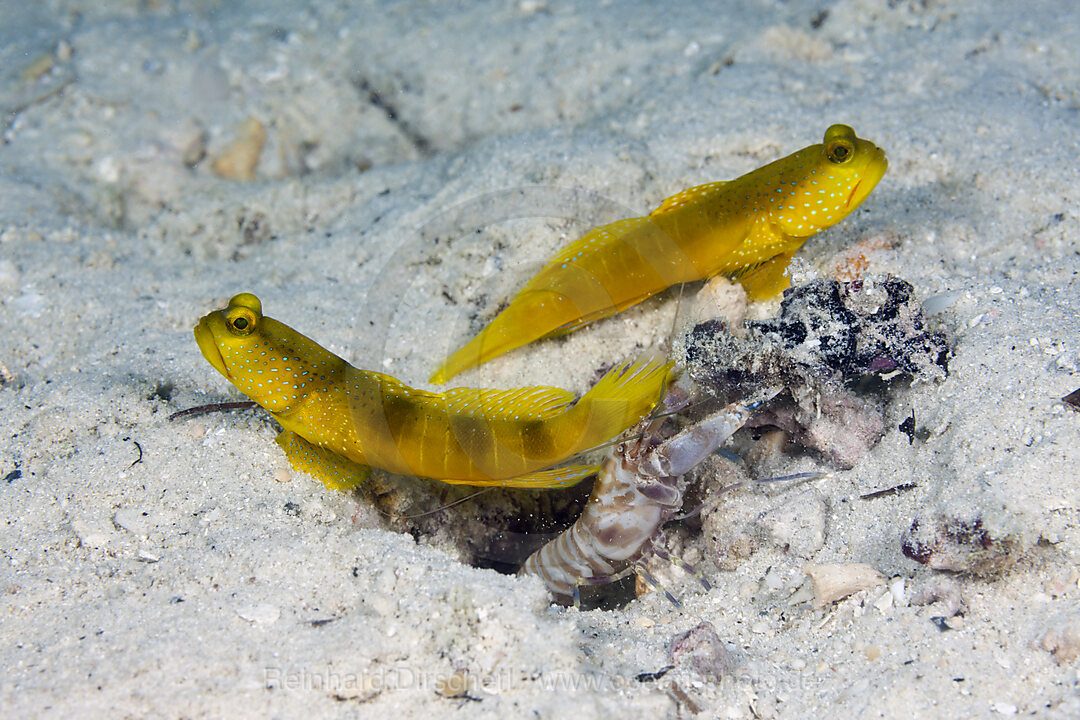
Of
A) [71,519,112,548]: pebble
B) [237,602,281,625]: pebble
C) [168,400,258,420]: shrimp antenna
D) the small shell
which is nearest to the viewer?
[237,602,281,625]: pebble

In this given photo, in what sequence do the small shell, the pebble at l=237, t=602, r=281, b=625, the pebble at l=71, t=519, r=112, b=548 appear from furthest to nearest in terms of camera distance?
the pebble at l=71, t=519, r=112, b=548 → the small shell → the pebble at l=237, t=602, r=281, b=625

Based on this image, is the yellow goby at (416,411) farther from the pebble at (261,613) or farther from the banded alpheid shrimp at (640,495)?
the pebble at (261,613)

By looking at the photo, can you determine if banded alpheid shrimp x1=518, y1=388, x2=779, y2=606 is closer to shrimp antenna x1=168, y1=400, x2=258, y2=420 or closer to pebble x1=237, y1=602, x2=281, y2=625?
pebble x1=237, y1=602, x2=281, y2=625

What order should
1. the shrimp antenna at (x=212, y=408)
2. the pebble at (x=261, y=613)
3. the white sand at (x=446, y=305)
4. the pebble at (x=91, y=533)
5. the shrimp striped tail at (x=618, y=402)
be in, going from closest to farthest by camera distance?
the white sand at (x=446, y=305) → the pebble at (x=261, y=613) → the pebble at (x=91, y=533) → the shrimp striped tail at (x=618, y=402) → the shrimp antenna at (x=212, y=408)

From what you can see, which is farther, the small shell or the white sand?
the small shell

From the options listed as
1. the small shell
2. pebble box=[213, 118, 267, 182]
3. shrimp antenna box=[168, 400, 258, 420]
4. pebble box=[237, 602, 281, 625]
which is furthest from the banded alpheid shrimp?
pebble box=[213, 118, 267, 182]

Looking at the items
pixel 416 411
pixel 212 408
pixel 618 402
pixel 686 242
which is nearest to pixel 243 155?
pixel 212 408

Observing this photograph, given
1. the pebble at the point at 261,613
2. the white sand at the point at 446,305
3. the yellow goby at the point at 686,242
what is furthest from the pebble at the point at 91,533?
the yellow goby at the point at 686,242

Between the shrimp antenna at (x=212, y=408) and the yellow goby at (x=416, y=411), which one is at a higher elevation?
the yellow goby at (x=416, y=411)
